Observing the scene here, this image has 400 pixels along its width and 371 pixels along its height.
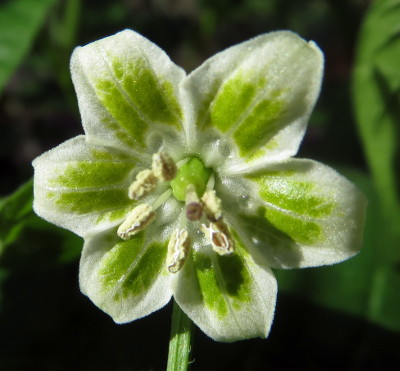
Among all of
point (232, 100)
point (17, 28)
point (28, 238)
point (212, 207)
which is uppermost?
point (232, 100)

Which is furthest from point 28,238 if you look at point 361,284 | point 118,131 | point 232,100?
point 361,284

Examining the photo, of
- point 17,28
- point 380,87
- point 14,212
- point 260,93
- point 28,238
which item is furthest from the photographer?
point 17,28

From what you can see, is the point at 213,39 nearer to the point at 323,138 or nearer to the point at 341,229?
the point at 323,138

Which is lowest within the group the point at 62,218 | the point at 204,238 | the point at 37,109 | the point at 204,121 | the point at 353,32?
the point at 37,109

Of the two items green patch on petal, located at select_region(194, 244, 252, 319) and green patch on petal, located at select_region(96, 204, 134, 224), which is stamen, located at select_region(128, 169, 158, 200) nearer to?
green patch on petal, located at select_region(96, 204, 134, 224)

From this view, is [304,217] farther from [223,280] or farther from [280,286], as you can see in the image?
[280,286]

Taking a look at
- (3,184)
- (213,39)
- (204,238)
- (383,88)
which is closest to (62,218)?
(204,238)

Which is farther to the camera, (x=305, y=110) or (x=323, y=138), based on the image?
(x=323, y=138)
